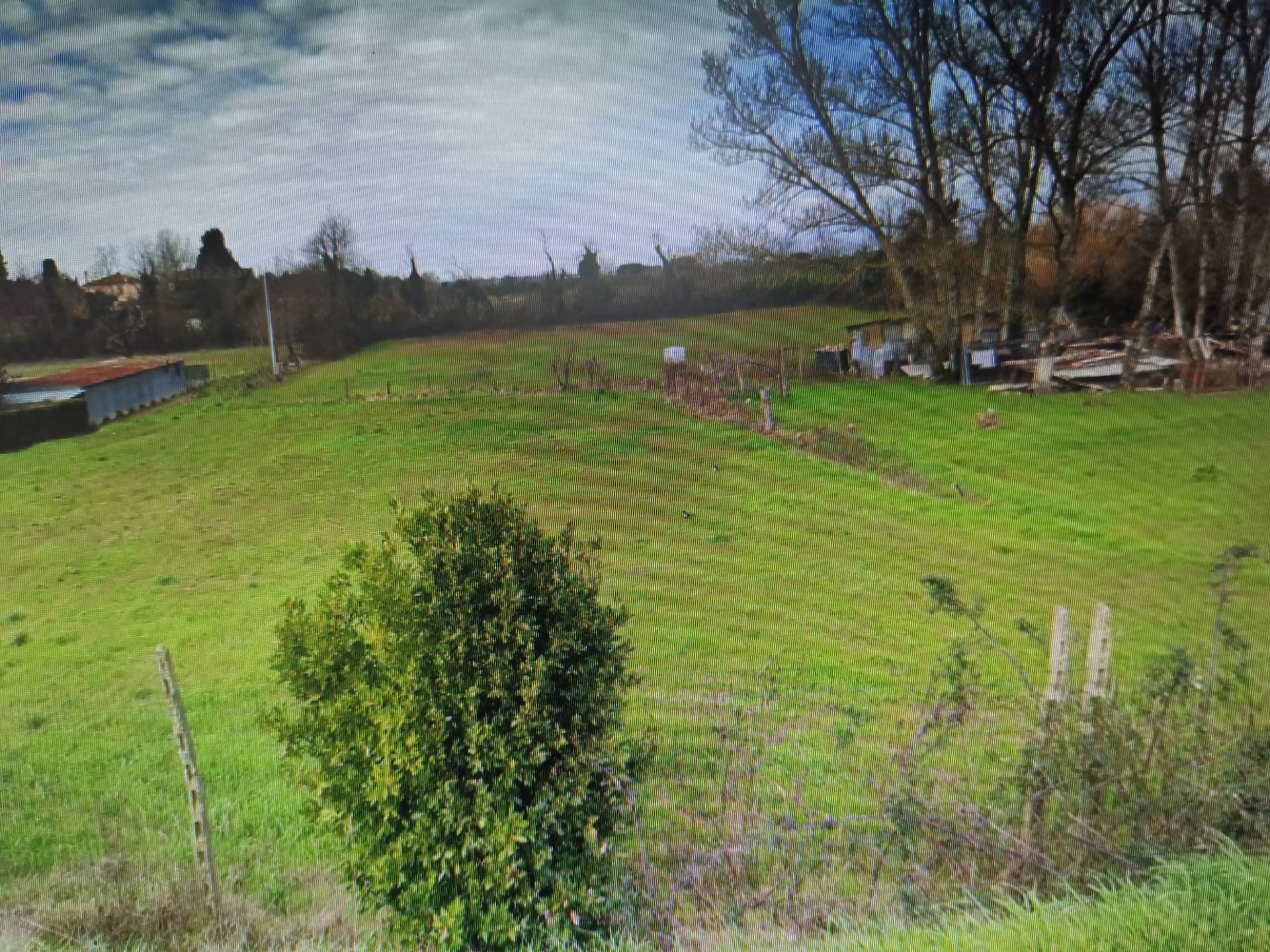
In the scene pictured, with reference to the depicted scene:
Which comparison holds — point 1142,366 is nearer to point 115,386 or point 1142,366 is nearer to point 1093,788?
point 1093,788

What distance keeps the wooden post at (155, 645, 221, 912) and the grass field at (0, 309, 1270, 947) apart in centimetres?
30

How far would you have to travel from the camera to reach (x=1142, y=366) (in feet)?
12.4

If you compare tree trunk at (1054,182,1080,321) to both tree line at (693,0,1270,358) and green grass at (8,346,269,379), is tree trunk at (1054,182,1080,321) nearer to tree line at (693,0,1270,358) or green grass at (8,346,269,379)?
tree line at (693,0,1270,358)

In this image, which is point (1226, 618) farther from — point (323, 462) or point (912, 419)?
point (323, 462)

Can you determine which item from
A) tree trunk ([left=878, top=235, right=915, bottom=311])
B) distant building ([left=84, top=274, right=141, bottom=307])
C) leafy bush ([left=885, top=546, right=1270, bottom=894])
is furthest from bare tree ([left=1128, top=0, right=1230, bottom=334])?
distant building ([left=84, top=274, right=141, bottom=307])

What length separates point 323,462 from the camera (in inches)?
144

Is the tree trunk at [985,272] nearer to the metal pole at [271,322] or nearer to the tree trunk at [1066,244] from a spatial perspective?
the tree trunk at [1066,244]

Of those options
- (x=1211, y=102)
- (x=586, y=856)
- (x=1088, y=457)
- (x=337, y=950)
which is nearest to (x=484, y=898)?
(x=586, y=856)

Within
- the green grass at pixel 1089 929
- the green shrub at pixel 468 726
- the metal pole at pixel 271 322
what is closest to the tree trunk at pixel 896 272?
the green shrub at pixel 468 726

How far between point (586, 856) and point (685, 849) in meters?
0.53

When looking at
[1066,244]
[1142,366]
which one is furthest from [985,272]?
[1142,366]

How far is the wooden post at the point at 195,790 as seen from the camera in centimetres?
274

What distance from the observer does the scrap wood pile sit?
374cm

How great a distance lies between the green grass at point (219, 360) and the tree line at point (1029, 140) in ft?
6.92
